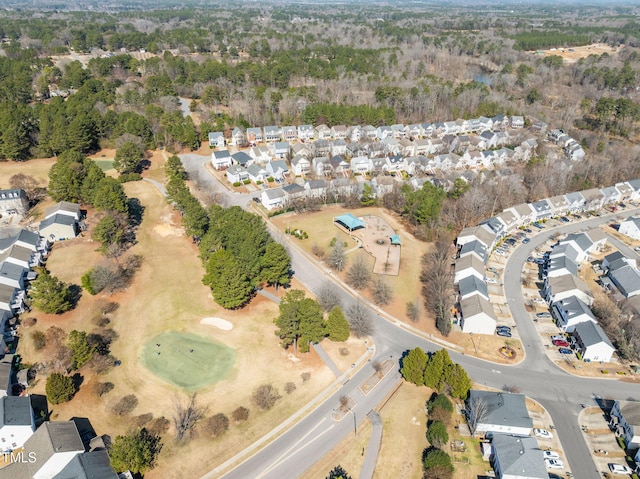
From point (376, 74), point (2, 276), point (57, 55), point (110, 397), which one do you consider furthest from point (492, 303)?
point (57, 55)

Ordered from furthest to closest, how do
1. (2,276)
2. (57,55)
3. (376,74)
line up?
(57,55), (376,74), (2,276)

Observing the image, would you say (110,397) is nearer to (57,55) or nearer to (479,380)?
(479,380)

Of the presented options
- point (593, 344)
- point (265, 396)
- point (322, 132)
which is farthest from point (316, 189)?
point (593, 344)

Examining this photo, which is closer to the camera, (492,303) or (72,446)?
(72,446)

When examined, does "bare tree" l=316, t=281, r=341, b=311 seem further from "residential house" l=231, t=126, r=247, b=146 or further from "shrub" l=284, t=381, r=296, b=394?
"residential house" l=231, t=126, r=247, b=146

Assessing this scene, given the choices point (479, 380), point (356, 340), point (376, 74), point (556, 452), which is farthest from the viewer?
point (376, 74)

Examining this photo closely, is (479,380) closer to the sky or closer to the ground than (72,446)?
closer to the ground

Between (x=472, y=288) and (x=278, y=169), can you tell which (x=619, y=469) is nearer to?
(x=472, y=288)

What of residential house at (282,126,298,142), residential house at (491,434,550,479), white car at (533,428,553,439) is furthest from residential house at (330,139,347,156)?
residential house at (491,434,550,479)
